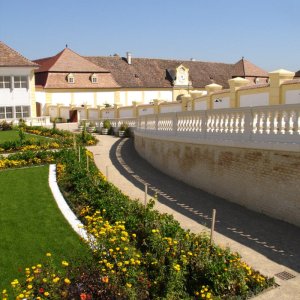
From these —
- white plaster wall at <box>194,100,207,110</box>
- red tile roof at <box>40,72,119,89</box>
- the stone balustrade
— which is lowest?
the stone balustrade

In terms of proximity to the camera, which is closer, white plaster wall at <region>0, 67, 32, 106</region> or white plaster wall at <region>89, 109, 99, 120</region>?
white plaster wall at <region>89, 109, 99, 120</region>

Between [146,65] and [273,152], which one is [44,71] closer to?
[146,65]

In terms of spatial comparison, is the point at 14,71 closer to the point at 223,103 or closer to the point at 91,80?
the point at 91,80

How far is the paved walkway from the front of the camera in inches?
289

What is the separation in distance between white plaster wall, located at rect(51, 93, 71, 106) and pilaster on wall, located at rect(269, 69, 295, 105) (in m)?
32.8

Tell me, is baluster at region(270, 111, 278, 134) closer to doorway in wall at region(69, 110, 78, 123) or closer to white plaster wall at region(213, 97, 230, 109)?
white plaster wall at region(213, 97, 230, 109)

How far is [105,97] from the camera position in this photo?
155 ft

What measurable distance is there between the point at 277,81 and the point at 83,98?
34.1 metres

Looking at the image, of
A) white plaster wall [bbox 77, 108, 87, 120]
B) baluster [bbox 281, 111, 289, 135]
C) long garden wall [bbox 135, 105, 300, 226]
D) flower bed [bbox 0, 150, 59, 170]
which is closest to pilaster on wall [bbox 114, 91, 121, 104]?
white plaster wall [bbox 77, 108, 87, 120]

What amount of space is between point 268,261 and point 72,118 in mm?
32274

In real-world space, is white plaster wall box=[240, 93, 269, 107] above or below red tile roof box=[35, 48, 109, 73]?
below

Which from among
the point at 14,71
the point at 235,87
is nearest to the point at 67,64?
the point at 14,71

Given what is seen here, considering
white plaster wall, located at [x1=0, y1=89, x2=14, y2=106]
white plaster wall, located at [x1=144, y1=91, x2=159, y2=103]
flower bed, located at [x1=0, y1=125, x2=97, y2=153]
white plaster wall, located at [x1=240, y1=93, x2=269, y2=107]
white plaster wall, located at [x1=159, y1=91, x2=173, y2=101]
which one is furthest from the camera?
white plaster wall, located at [x1=159, y1=91, x2=173, y2=101]

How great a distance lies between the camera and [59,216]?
9672 mm
